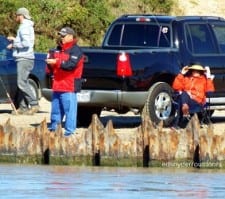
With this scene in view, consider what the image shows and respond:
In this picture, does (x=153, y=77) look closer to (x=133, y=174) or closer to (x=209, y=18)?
(x=209, y=18)

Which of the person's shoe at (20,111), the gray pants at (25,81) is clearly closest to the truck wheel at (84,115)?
the gray pants at (25,81)

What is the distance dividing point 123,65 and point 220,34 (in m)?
2.74

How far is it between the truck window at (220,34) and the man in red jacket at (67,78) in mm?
3906

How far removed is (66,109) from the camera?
1694 centimetres

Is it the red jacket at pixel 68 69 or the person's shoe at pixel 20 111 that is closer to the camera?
the red jacket at pixel 68 69

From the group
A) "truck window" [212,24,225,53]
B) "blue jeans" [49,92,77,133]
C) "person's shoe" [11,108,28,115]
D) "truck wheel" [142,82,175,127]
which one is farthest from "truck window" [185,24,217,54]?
"person's shoe" [11,108,28,115]

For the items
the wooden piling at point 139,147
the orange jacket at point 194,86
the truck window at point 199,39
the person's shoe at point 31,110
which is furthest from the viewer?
the person's shoe at point 31,110

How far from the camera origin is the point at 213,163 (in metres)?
15.0

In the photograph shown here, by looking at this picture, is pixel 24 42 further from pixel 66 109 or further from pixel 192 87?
pixel 66 109

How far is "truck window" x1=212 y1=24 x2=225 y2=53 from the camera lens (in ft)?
66.4

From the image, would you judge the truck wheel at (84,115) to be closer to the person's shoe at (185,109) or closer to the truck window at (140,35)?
the truck window at (140,35)

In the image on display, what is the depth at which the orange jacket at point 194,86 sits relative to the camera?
59.5ft

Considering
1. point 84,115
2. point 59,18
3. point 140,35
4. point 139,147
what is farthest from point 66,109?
point 59,18

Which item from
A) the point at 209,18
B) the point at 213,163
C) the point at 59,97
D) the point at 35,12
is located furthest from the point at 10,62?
the point at 35,12
